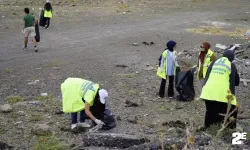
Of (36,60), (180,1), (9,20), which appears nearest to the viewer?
(36,60)

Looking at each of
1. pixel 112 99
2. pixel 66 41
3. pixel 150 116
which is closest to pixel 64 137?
pixel 150 116

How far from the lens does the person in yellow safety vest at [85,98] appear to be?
6949mm

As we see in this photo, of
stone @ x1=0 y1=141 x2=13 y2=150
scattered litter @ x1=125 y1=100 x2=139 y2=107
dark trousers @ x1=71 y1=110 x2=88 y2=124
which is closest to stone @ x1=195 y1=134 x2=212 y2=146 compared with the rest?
dark trousers @ x1=71 y1=110 x2=88 y2=124

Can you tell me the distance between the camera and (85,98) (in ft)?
22.8

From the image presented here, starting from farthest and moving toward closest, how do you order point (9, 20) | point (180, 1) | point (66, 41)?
1. point (180, 1)
2. point (9, 20)
3. point (66, 41)

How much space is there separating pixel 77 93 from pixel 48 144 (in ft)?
2.97

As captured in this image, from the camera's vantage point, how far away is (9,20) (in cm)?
2112

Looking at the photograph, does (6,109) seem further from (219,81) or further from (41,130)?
(219,81)

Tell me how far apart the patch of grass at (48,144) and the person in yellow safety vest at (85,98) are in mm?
538

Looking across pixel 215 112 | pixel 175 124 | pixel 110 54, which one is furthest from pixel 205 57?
pixel 110 54

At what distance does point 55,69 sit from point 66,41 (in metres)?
4.46

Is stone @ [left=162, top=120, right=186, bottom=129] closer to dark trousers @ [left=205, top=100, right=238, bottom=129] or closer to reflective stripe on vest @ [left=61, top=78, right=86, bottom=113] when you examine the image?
dark trousers @ [left=205, top=100, right=238, bottom=129]

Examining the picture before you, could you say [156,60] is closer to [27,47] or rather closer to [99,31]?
[27,47]

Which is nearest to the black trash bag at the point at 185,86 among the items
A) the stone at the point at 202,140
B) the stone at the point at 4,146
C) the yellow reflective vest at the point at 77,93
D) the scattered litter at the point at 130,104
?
the scattered litter at the point at 130,104
